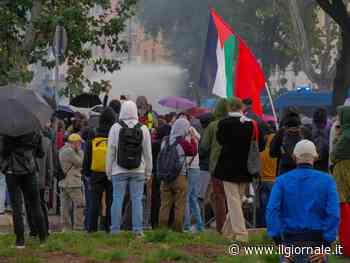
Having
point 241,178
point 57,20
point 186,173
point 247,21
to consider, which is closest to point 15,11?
point 57,20

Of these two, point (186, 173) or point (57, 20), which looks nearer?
point (186, 173)

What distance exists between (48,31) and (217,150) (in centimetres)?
1049

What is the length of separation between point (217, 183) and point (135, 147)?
1.30 metres

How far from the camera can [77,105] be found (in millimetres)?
26328

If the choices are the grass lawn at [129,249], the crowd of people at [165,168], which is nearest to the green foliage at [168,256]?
the grass lawn at [129,249]

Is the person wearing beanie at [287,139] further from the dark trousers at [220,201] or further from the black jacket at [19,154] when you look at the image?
the black jacket at [19,154]

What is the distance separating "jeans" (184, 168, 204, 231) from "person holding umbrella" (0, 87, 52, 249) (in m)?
3.74

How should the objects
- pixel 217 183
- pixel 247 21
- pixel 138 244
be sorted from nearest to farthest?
pixel 138 244, pixel 217 183, pixel 247 21

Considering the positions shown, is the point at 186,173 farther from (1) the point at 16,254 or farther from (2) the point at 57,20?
(2) the point at 57,20

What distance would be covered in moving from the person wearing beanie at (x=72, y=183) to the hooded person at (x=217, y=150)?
107 inches

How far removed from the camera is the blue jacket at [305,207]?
32.6ft

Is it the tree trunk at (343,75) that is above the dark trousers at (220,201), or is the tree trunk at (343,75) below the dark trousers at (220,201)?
above

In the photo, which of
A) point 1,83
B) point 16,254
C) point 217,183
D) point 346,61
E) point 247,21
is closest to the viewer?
point 16,254

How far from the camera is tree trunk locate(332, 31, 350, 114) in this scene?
2955 centimetres
